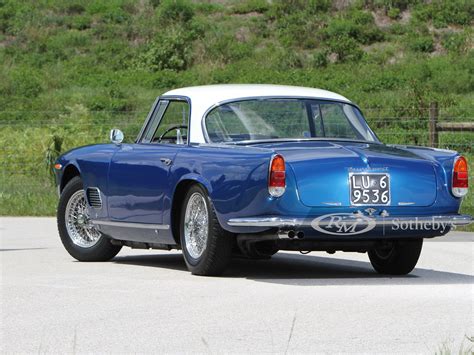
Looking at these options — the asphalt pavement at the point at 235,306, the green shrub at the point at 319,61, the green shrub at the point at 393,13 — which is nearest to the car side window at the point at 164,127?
the asphalt pavement at the point at 235,306

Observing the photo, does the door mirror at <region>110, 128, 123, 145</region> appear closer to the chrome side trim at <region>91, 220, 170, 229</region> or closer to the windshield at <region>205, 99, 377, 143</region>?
the chrome side trim at <region>91, 220, 170, 229</region>

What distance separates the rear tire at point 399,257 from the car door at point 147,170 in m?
1.88

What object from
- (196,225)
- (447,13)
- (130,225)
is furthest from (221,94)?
(447,13)

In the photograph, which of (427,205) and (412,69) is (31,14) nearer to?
(412,69)

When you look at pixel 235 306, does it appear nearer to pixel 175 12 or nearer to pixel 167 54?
pixel 167 54

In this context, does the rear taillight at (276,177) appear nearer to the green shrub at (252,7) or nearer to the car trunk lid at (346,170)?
the car trunk lid at (346,170)

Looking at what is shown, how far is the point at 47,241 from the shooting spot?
15781 mm

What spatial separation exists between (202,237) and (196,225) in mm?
129

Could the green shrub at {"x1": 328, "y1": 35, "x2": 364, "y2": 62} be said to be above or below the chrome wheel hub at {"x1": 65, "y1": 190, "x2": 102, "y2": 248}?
below

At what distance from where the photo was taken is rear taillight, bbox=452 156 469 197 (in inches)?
436

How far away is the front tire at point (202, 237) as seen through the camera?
35.7ft

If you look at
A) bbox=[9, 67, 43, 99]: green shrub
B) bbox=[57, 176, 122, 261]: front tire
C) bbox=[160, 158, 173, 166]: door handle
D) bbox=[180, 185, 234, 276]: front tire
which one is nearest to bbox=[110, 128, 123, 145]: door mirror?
Result: bbox=[57, 176, 122, 261]: front tire
